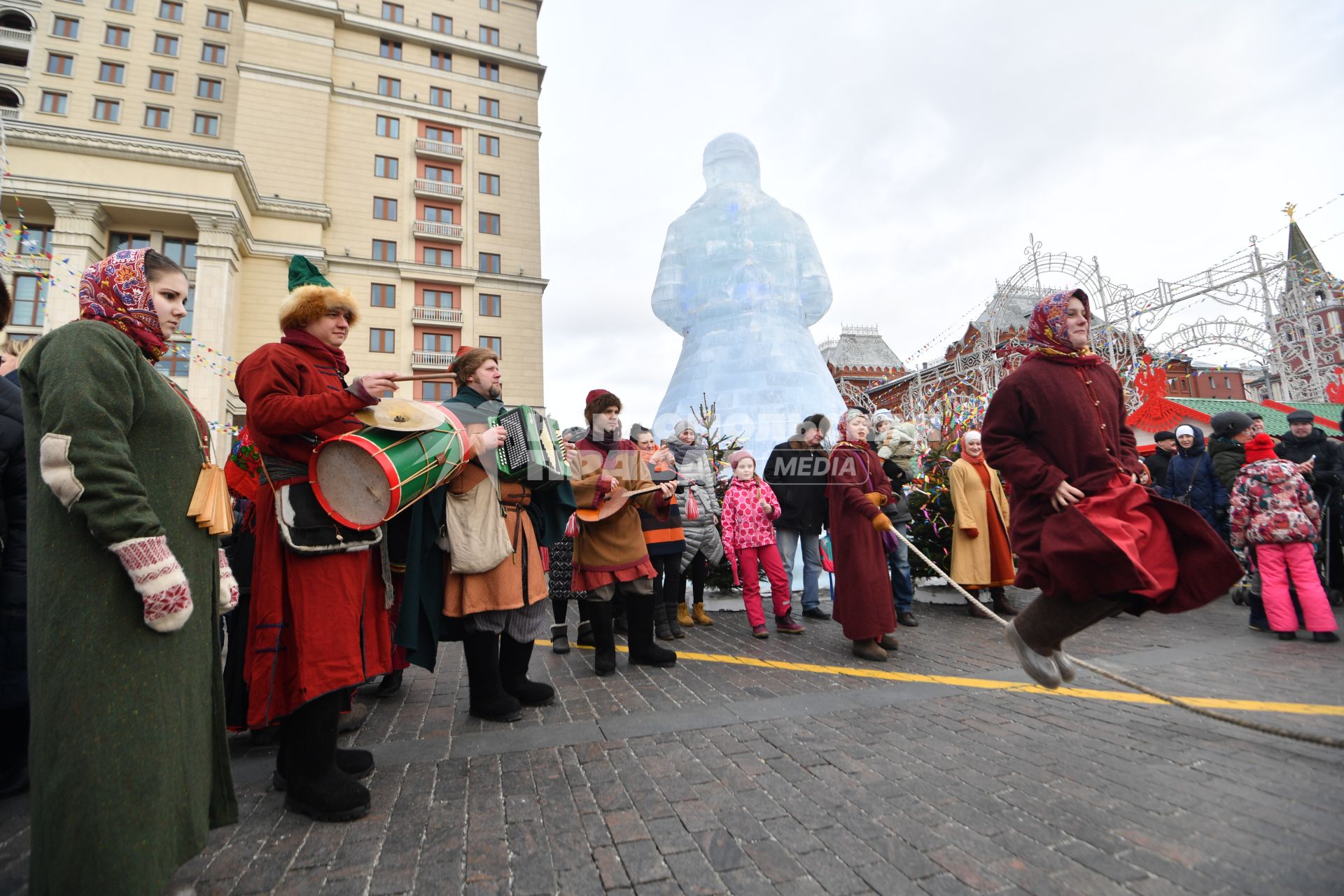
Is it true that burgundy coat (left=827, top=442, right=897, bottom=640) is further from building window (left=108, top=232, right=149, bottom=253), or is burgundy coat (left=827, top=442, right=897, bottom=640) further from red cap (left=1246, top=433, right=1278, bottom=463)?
building window (left=108, top=232, right=149, bottom=253)

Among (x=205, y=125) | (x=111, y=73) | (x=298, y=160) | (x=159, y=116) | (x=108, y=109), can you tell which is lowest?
(x=298, y=160)

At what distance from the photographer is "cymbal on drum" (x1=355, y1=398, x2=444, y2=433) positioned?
2.72m

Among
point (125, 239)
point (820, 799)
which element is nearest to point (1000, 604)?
point (820, 799)

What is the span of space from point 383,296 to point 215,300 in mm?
Result: 7616

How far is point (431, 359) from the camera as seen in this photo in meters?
34.5

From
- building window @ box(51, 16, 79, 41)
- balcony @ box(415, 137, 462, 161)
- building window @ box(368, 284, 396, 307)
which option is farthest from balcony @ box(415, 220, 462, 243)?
building window @ box(51, 16, 79, 41)

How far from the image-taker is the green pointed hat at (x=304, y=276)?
304 cm

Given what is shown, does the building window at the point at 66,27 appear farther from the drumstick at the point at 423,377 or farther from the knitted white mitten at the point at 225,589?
the knitted white mitten at the point at 225,589

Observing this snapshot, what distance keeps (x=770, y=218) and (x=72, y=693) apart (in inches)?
475

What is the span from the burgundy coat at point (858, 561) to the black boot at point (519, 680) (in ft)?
7.97

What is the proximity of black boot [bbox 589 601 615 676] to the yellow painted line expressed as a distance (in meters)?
0.69

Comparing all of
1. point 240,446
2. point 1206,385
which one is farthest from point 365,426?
point 1206,385

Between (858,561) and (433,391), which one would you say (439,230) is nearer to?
(433,391)

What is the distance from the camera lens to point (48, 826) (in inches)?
62.8
